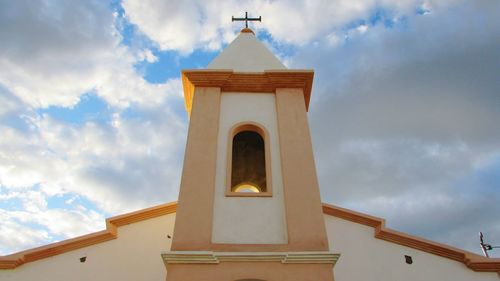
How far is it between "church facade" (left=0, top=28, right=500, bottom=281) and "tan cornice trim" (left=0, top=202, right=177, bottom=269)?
2 centimetres

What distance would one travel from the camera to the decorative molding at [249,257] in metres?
5.80

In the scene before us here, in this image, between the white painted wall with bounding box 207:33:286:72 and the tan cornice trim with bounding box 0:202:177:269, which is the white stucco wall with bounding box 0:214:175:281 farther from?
the white painted wall with bounding box 207:33:286:72

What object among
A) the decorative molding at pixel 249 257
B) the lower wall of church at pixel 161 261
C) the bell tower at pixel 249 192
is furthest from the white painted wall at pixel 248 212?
the lower wall of church at pixel 161 261

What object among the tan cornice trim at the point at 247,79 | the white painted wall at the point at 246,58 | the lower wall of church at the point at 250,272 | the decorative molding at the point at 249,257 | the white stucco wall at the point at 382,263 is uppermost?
the white painted wall at the point at 246,58

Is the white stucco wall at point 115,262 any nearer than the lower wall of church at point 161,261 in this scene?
Yes

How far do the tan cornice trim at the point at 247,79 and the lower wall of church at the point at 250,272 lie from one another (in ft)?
13.7

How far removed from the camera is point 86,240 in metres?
8.33

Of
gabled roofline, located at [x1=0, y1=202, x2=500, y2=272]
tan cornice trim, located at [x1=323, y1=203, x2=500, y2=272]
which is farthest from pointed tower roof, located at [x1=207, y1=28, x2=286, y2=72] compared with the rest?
tan cornice trim, located at [x1=323, y1=203, x2=500, y2=272]

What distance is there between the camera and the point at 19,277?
7.71 m

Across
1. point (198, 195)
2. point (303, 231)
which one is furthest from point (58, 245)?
point (303, 231)

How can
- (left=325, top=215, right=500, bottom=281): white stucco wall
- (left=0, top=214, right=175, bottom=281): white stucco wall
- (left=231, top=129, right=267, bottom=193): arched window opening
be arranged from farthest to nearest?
1. (left=231, top=129, right=267, bottom=193): arched window opening
2. (left=325, top=215, right=500, bottom=281): white stucco wall
3. (left=0, top=214, right=175, bottom=281): white stucco wall

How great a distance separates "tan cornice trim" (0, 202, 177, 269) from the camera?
773cm

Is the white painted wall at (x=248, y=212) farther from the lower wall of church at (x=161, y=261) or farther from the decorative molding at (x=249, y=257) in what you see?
the lower wall of church at (x=161, y=261)

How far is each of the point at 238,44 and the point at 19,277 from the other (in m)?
7.70
